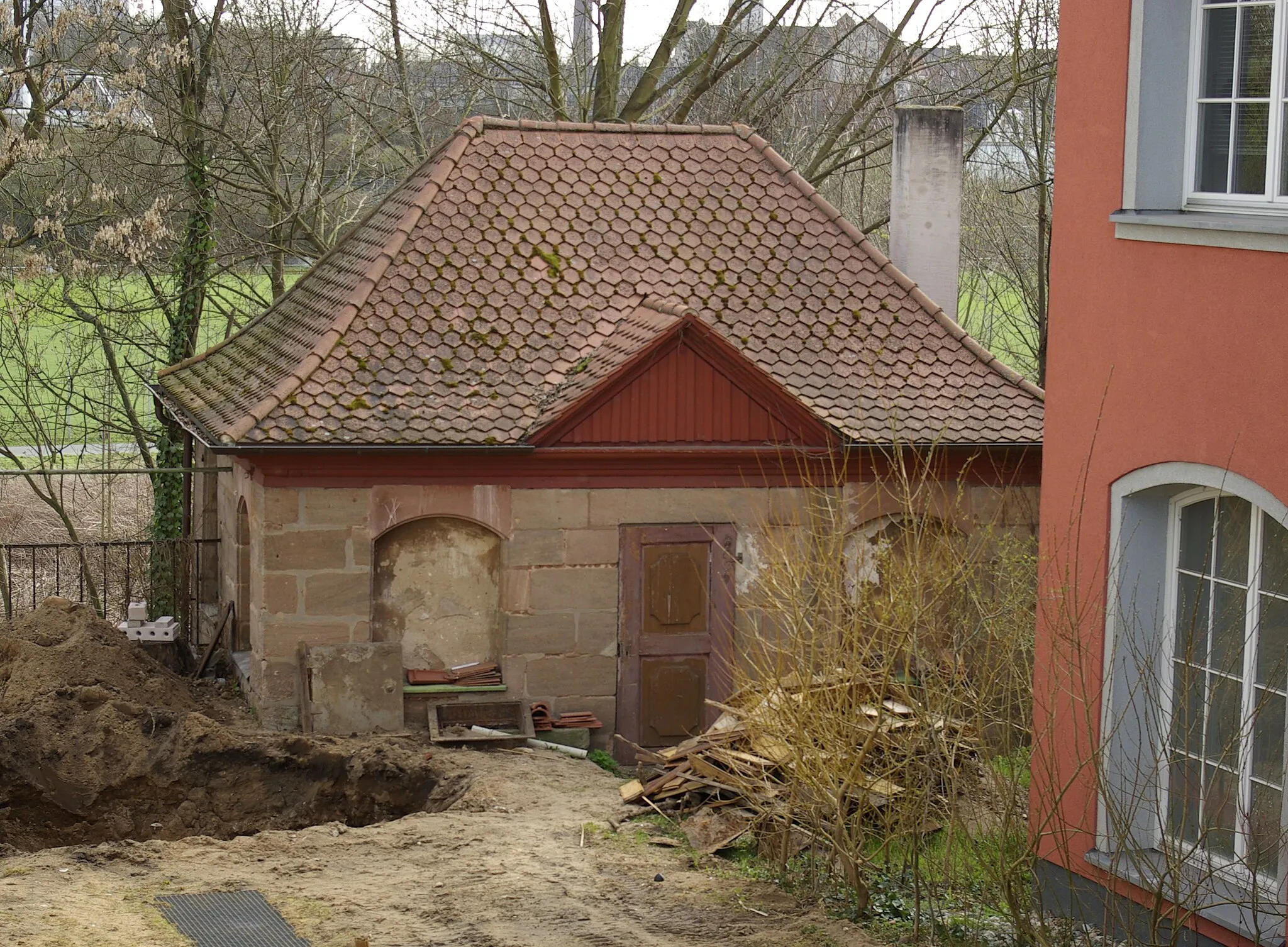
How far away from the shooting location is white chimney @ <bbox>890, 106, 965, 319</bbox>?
17.4m

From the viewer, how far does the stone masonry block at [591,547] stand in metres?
14.4

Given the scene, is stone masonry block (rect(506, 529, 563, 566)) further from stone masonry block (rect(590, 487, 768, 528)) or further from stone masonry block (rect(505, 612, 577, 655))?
stone masonry block (rect(505, 612, 577, 655))

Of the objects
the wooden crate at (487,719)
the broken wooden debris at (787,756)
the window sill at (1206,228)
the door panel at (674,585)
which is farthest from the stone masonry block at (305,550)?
the window sill at (1206,228)

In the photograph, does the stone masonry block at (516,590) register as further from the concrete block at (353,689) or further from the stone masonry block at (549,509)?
the concrete block at (353,689)

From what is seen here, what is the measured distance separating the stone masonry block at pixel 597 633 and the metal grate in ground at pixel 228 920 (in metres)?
5.53

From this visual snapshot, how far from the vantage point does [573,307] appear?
15.0 m

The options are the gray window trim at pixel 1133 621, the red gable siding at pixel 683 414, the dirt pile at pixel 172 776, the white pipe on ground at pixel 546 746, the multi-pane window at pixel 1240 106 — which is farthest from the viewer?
the red gable siding at pixel 683 414

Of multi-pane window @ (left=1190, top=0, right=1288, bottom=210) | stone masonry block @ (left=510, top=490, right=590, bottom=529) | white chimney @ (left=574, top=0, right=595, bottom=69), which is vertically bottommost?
stone masonry block @ (left=510, top=490, right=590, bottom=529)

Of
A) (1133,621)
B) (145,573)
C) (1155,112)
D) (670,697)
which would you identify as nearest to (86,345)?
(145,573)

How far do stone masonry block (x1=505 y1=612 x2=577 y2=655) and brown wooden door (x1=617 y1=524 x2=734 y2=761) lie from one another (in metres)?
0.52

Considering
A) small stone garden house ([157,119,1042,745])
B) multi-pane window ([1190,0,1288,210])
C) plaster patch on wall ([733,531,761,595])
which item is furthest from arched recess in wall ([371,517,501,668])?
multi-pane window ([1190,0,1288,210])

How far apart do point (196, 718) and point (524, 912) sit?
196 inches

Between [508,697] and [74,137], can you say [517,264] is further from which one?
[74,137]

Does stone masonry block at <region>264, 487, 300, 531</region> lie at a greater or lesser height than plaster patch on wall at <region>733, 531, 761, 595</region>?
greater
